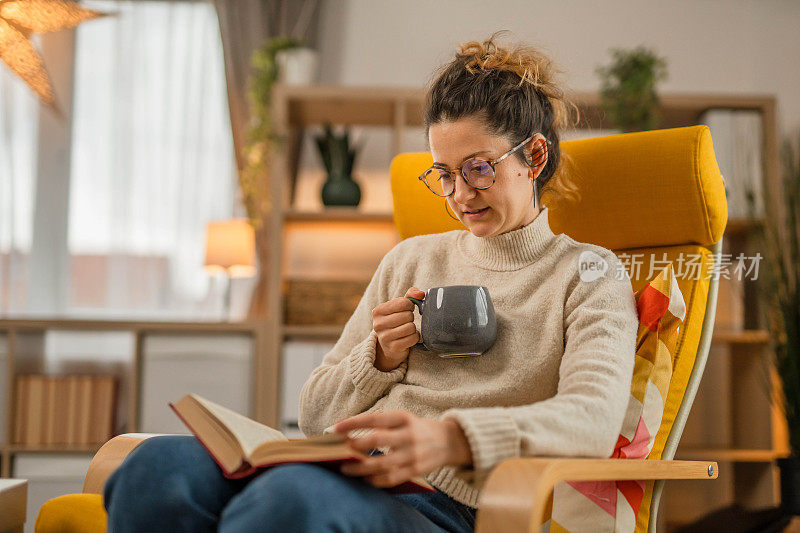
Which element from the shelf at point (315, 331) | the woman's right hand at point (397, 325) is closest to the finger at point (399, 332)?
the woman's right hand at point (397, 325)

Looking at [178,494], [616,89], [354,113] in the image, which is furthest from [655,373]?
[354,113]

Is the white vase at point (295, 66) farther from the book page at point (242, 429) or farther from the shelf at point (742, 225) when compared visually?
the book page at point (242, 429)

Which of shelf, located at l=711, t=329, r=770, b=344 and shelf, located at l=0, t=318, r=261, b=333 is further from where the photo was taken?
shelf, located at l=711, t=329, r=770, b=344

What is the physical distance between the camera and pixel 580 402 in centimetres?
92

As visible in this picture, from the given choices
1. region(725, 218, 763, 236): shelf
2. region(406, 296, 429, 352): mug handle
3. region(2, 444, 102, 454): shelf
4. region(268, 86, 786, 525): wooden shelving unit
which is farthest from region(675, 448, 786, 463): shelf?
region(2, 444, 102, 454): shelf

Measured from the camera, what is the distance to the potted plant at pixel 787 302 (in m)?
2.38

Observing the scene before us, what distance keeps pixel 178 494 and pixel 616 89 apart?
2388 millimetres

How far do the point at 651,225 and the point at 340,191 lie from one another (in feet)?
5.70

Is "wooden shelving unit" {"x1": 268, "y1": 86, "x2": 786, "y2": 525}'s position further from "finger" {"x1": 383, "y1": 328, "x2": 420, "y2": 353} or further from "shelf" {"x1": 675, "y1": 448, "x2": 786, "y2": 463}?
"finger" {"x1": 383, "y1": 328, "x2": 420, "y2": 353}

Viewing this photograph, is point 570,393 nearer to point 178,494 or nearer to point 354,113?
point 178,494

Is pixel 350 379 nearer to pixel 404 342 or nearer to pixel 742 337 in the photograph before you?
pixel 404 342

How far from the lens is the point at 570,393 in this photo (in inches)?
37.6

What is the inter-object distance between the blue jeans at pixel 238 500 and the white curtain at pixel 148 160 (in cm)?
240

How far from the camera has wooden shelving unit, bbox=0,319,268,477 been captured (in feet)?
8.52
